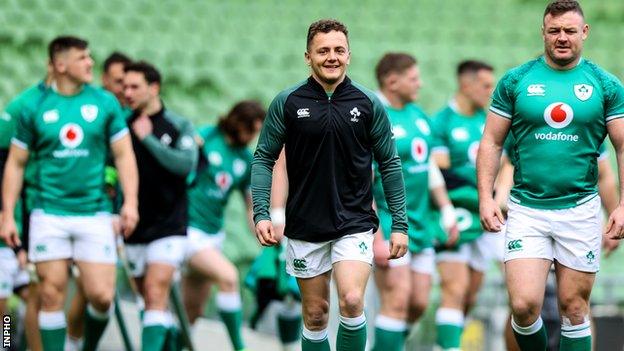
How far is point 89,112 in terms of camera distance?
342 inches

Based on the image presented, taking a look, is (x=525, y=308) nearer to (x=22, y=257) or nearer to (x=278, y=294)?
(x=22, y=257)

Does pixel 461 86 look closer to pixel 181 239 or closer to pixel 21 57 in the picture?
pixel 181 239

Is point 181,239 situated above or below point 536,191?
below

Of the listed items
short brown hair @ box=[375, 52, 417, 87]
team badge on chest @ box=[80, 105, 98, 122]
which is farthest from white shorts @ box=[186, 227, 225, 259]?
short brown hair @ box=[375, 52, 417, 87]

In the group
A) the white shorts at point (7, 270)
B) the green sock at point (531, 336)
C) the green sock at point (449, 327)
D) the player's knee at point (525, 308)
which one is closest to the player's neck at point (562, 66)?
the player's knee at point (525, 308)

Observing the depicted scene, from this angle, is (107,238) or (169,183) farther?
(169,183)

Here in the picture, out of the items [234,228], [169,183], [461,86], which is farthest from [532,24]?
[169,183]

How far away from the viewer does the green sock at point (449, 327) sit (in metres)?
9.87

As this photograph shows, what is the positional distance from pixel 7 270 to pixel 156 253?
3.58 feet

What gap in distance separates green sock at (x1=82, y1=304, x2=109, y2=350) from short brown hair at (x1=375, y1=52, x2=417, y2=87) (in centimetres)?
267

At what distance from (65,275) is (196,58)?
291 inches

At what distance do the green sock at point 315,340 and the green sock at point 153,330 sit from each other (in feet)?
7.65

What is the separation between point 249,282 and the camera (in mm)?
10891

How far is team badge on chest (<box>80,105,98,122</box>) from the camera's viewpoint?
28.5ft
